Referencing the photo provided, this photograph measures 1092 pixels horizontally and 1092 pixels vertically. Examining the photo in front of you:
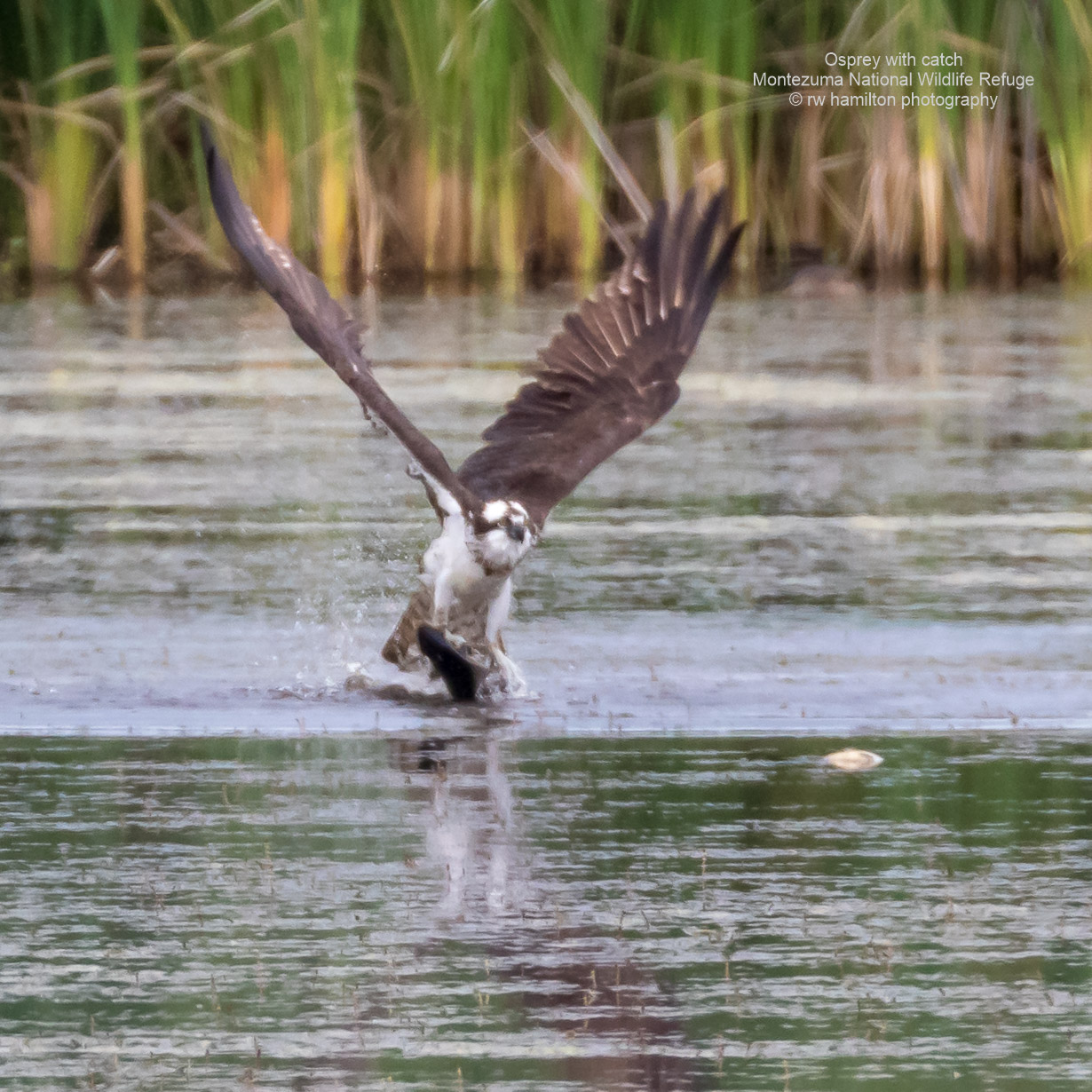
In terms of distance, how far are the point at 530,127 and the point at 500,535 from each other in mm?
9105

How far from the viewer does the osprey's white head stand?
6742 mm

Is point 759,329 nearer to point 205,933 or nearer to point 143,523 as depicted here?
point 143,523

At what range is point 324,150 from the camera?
1489 cm

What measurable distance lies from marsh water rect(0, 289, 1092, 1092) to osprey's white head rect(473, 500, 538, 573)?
0.33 metres

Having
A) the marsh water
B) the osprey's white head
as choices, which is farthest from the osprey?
the marsh water

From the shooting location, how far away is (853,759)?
5.74 metres

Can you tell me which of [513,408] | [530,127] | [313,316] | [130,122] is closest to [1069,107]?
[530,127]

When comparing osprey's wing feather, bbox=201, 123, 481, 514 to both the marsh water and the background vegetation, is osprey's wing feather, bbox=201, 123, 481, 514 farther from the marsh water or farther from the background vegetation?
the background vegetation

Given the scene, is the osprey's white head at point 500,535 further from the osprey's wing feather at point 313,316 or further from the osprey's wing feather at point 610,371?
the osprey's wing feather at point 610,371

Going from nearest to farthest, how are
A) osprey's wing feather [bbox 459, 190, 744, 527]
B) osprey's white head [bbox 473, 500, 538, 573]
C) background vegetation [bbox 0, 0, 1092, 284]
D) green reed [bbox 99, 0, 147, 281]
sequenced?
osprey's white head [bbox 473, 500, 538, 573]
osprey's wing feather [bbox 459, 190, 744, 527]
green reed [bbox 99, 0, 147, 281]
background vegetation [bbox 0, 0, 1092, 284]

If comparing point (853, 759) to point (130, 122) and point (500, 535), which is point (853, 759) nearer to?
point (500, 535)

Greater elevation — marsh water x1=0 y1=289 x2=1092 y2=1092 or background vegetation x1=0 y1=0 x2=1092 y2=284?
background vegetation x1=0 y1=0 x2=1092 y2=284

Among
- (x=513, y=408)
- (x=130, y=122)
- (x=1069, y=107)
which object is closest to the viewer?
(x=513, y=408)

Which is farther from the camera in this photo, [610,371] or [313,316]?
[610,371]
